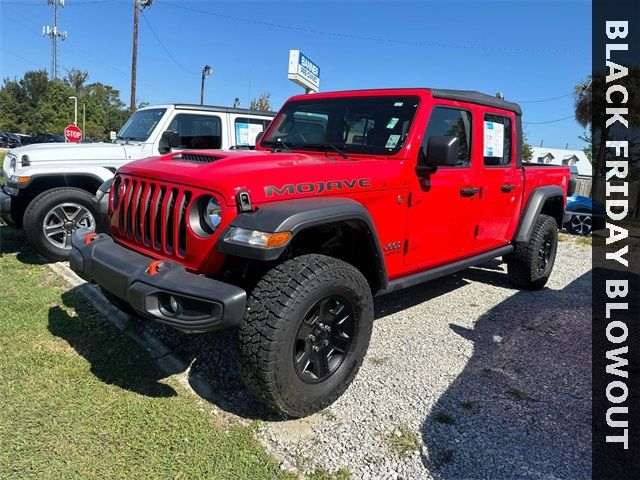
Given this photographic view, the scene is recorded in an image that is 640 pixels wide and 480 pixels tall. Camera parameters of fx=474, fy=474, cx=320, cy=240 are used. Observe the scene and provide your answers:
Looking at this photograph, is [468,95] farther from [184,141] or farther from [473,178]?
[184,141]

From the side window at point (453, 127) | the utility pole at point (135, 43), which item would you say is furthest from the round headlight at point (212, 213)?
the utility pole at point (135, 43)

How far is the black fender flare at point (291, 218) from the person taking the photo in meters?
2.35

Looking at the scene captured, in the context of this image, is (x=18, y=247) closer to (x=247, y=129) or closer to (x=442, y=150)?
(x=247, y=129)

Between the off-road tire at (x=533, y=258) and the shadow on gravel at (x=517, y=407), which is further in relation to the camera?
the off-road tire at (x=533, y=258)

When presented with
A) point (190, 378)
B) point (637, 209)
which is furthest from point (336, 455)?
point (637, 209)

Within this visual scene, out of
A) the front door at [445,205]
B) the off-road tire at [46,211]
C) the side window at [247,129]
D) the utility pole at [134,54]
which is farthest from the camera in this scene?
the utility pole at [134,54]

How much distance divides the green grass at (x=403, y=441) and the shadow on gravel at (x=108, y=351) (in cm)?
132

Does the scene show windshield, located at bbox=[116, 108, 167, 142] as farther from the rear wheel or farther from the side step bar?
the rear wheel

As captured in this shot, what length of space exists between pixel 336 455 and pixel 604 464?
1389mm

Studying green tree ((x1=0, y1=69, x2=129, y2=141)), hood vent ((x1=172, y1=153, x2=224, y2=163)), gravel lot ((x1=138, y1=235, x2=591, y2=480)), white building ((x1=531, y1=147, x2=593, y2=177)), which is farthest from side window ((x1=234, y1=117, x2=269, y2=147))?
green tree ((x1=0, y1=69, x2=129, y2=141))

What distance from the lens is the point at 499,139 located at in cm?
446

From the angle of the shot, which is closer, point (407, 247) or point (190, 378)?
point (190, 378)

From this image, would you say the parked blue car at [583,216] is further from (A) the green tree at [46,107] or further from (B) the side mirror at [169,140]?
(A) the green tree at [46,107]

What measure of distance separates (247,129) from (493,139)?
11.3 feet
